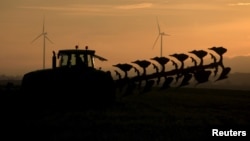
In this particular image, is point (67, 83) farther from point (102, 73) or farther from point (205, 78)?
point (205, 78)

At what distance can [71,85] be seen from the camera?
20984mm

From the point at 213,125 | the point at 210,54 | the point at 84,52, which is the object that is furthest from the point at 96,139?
the point at 84,52

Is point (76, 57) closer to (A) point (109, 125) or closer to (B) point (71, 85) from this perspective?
(B) point (71, 85)

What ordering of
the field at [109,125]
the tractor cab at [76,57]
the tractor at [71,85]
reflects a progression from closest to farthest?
the field at [109,125]
the tractor at [71,85]
the tractor cab at [76,57]

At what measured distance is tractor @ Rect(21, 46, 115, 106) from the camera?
2098 cm

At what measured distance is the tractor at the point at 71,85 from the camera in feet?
68.8

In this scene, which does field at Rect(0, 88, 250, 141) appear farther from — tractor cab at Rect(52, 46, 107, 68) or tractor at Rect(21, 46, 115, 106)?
tractor cab at Rect(52, 46, 107, 68)

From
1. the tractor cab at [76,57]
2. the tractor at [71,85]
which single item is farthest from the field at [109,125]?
the tractor cab at [76,57]

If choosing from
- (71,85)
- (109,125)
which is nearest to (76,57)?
(71,85)

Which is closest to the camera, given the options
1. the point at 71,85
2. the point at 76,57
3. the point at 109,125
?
the point at 109,125

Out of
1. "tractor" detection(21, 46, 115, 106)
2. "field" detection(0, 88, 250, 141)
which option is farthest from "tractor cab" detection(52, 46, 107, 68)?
"field" detection(0, 88, 250, 141)

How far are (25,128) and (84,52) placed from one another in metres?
6.41

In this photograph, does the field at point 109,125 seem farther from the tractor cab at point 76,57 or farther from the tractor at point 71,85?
the tractor cab at point 76,57

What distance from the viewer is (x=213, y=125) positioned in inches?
667
